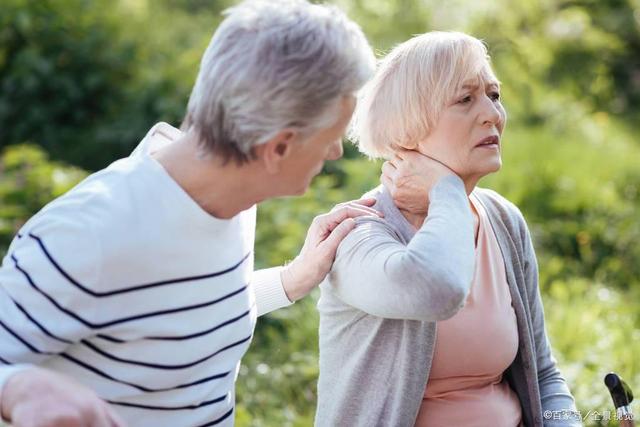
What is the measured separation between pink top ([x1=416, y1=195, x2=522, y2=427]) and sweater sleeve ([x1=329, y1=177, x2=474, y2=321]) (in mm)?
245

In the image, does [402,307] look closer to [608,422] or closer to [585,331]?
[608,422]

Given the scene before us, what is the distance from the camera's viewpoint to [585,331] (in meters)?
3.96

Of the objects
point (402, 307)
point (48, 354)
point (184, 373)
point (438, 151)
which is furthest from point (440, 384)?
point (48, 354)

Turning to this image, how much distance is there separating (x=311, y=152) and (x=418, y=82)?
0.53m

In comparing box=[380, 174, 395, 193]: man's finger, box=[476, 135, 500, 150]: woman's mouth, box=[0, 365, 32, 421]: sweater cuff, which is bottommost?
box=[380, 174, 395, 193]: man's finger

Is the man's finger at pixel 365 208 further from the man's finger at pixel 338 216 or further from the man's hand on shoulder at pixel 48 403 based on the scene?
the man's hand on shoulder at pixel 48 403

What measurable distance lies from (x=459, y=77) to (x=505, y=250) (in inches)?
17.8

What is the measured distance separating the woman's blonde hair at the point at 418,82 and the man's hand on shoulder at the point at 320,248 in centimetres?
20

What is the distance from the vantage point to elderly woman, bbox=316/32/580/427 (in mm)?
1997

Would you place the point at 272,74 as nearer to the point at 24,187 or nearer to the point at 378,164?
the point at 24,187

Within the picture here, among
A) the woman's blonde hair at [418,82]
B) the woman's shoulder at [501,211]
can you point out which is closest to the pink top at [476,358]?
the woman's shoulder at [501,211]

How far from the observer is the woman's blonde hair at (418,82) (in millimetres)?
2066

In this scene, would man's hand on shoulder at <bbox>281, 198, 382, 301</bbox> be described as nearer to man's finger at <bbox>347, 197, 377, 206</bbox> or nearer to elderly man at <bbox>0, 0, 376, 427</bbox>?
man's finger at <bbox>347, 197, 377, 206</bbox>

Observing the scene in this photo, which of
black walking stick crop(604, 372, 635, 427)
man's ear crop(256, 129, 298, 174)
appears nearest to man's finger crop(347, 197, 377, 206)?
man's ear crop(256, 129, 298, 174)
